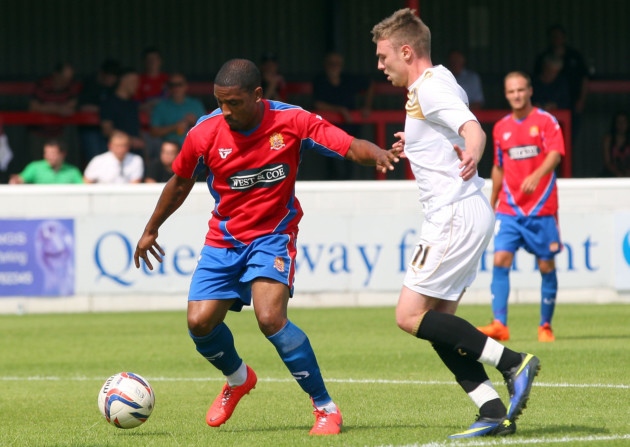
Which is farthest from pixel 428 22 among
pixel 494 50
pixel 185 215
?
pixel 185 215

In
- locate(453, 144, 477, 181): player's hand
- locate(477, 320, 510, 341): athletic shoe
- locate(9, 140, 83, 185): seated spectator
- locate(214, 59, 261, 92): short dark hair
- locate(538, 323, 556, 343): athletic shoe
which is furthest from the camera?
locate(9, 140, 83, 185): seated spectator

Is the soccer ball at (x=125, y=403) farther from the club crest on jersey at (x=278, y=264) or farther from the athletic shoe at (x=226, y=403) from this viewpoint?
the club crest on jersey at (x=278, y=264)

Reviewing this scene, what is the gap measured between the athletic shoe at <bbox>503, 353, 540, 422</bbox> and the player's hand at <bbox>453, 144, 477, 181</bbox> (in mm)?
988

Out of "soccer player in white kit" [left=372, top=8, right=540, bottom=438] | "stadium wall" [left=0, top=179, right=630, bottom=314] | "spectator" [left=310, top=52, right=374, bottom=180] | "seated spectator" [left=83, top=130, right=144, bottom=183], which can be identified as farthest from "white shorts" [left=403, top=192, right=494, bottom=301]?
"spectator" [left=310, top=52, right=374, bottom=180]

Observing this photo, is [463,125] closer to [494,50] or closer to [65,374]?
[65,374]

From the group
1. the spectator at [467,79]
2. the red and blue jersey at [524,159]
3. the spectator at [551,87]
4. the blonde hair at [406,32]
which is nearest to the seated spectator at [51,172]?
the red and blue jersey at [524,159]

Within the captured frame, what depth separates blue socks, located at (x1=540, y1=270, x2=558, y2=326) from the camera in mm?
11062

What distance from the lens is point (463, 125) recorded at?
18.8 feet

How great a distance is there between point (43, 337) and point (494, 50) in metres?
14.2

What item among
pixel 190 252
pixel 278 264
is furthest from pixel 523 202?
pixel 278 264

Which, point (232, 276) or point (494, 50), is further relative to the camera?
point (494, 50)

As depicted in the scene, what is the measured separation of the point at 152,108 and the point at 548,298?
8277 millimetres

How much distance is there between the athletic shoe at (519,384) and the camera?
232 inches

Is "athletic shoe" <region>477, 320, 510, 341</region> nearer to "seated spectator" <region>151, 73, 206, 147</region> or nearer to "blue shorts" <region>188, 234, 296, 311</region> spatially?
"blue shorts" <region>188, 234, 296, 311</region>
